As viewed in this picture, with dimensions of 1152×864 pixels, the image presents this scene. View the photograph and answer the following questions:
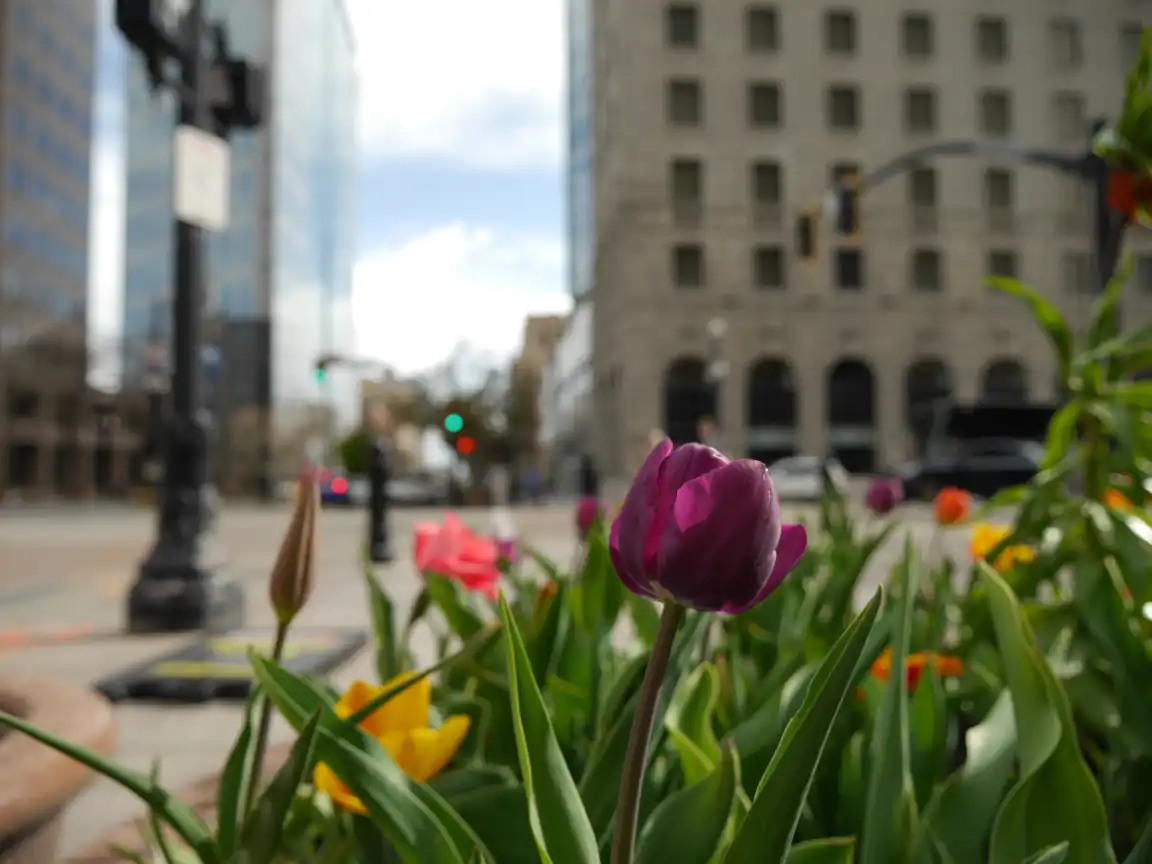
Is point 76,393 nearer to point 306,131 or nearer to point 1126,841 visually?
point 306,131

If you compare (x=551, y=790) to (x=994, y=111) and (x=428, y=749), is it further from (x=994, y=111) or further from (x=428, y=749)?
(x=994, y=111)

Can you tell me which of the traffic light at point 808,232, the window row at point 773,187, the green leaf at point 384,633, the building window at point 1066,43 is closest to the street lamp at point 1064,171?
the traffic light at point 808,232

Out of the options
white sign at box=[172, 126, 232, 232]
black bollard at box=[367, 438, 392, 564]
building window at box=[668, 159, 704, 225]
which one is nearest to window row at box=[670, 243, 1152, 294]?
building window at box=[668, 159, 704, 225]

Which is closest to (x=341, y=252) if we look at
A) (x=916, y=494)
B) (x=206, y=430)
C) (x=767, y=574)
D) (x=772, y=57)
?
(x=772, y=57)

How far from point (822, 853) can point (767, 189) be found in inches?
1600

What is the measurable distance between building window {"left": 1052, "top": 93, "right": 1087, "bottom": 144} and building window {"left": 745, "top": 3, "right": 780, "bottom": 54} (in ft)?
38.0

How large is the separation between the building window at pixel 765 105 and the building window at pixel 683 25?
9.63 ft

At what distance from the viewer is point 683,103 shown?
3931 centimetres

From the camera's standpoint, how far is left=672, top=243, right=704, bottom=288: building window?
3881cm

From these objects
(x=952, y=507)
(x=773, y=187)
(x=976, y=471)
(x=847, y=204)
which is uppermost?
(x=773, y=187)

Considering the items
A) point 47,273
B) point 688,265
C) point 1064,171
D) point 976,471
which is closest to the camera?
point 1064,171

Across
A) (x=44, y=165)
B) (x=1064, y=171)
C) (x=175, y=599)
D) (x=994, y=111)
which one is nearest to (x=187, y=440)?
(x=175, y=599)

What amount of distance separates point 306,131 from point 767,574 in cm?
9735

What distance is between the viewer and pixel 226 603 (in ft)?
22.5
